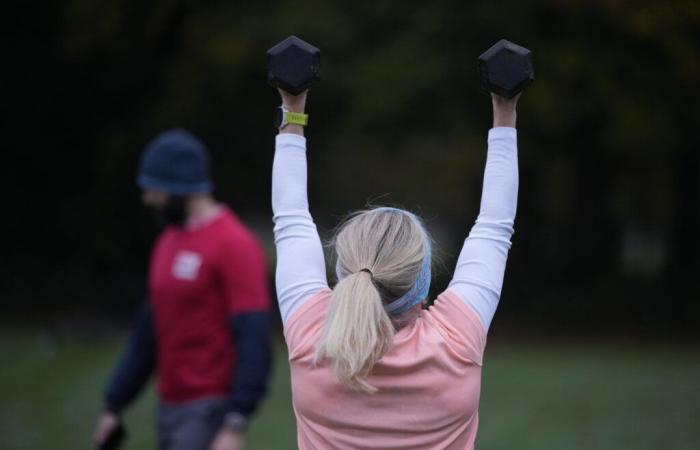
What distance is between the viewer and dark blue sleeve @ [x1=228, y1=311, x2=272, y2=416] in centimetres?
486

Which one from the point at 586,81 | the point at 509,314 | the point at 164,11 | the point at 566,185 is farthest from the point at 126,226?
the point at 566,185

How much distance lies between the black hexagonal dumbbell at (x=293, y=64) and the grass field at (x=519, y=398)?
7.84m

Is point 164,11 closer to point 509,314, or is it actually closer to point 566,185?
point 509,314

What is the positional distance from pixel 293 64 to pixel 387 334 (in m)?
0.67

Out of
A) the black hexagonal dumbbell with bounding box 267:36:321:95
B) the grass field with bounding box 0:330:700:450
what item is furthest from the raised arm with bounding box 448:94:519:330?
the grass field with bounding box 0:330:700:450

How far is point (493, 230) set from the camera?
2482 mm

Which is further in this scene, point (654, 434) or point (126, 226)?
point (126, 226)

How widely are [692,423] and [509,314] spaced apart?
38.1 ft

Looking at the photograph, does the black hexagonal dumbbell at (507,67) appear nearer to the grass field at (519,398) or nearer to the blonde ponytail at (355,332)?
the blonde ponytail at (355,332)

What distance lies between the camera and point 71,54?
20.2m

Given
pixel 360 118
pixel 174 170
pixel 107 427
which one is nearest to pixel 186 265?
pixel 174 170

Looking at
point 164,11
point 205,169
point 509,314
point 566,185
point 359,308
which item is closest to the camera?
point 359,308

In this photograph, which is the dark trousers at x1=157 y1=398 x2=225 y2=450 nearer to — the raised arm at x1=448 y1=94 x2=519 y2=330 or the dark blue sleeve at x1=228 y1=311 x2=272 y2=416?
the dark blue sleeve at x1=228 y1=311 x2=272 y2=416

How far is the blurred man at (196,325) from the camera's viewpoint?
492 cm
